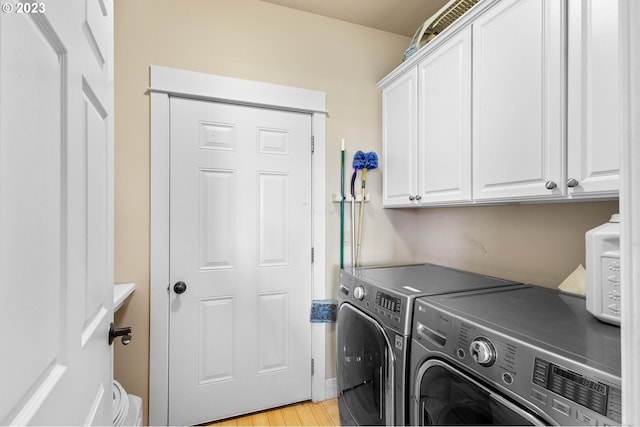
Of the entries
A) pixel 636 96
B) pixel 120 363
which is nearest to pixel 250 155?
pixel 120 363

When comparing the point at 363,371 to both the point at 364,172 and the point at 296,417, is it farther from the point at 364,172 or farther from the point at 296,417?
the point at 364,172

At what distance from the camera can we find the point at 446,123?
1502mm

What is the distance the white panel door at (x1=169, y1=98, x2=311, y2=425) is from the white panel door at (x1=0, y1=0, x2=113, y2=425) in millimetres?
921

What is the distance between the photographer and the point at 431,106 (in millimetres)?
1604

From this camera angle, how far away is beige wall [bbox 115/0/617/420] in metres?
1.50

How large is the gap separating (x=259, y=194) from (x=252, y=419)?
138 centimetres

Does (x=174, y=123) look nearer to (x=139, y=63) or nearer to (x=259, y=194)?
(x=139, y=63)

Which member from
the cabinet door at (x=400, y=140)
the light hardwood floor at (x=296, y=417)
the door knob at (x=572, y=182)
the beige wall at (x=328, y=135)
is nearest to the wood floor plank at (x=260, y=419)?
the light hardwood floor at (x=296, y=417)

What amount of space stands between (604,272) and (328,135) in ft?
5.16

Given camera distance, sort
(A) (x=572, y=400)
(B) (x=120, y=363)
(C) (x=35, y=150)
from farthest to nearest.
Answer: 1. (B) (x=120, y=363)
2. (A) (x=572, y=400)
3. (C) (x=35, y=150)

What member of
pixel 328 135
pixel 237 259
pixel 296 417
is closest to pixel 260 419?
pixel 296 417

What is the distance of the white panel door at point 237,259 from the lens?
171cm

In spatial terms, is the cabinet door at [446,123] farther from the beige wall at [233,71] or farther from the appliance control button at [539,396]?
the appliance control button at [539,396]

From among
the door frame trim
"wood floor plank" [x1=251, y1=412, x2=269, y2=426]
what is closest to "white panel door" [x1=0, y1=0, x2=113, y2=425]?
the door frame trim
